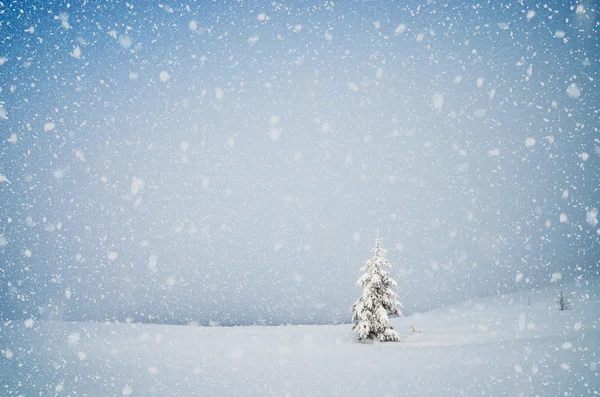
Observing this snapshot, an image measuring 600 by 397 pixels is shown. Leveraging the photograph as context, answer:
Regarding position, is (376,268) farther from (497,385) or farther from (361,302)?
(497,385)

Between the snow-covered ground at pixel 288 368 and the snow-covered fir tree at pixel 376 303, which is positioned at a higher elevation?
the snow-covered fir tree at pixel 376 303

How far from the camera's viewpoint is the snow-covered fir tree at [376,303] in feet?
63.4

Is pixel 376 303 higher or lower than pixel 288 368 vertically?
higher

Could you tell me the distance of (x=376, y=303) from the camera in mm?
19812

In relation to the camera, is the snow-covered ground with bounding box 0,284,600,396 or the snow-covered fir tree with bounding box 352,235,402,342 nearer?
the snow-covered ground with bounding box 0,284,600,396

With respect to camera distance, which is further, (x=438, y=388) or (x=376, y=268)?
(x=376, y=268)

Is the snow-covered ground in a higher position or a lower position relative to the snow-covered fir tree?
lower

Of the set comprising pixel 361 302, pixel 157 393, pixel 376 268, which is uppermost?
pixel 376 268

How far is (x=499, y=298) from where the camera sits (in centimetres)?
4628

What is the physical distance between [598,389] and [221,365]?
Result: 9.24 m

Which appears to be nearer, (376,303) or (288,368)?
(288,368)

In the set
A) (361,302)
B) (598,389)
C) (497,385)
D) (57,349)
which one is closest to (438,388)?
(497,385)

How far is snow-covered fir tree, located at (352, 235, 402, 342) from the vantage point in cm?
1931

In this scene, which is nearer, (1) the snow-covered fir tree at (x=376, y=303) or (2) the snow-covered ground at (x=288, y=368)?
(2) the snow-covered ground at (x=288, y=368)
